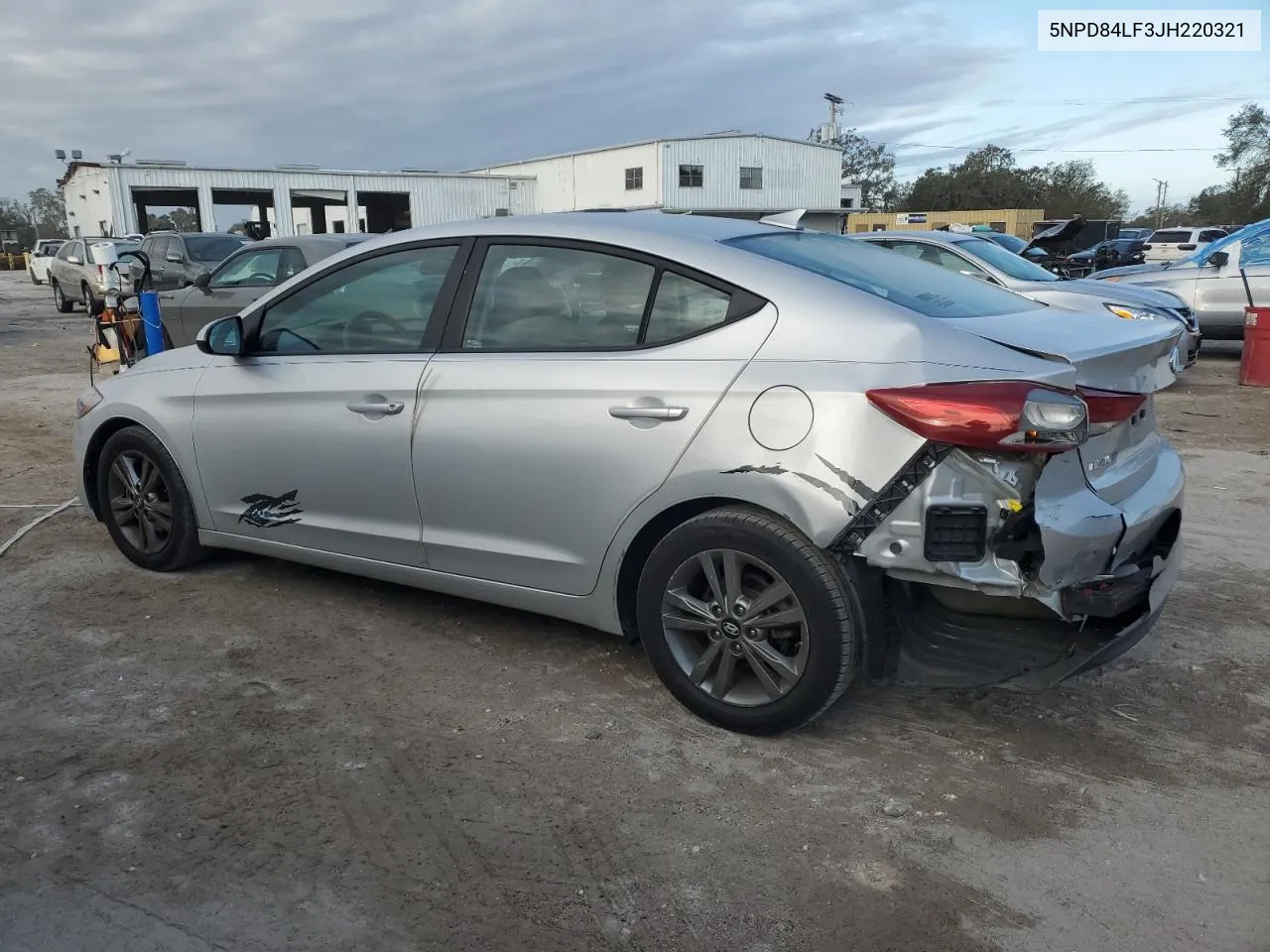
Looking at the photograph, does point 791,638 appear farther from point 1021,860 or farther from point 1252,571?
point 1252,571

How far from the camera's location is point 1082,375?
9.55ft

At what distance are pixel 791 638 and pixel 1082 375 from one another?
46.2 inches

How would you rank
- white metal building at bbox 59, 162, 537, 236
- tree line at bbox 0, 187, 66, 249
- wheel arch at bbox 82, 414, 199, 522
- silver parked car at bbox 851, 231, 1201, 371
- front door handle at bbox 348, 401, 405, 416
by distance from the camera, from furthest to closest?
tree line at bbox 0, 187, 66, 249, white metal building at bbox 59, 162, 537, 236, silver parked car at bbox 851, 231, 1201, 371, wheel arch at bbox 82, 414, 199, 522, front door handle at bbox 348, 401, 405, 416

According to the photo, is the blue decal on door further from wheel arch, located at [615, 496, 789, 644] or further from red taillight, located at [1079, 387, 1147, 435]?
red taillight, located at [1079, 387, 1147, 435]

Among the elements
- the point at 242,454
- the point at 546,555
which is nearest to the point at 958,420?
the point at 546,555

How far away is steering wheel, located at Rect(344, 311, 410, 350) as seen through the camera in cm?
402

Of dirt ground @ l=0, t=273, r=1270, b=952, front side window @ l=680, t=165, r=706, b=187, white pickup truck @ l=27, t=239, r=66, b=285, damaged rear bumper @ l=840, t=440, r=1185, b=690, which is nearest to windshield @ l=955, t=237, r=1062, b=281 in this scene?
dirt ground @ l=0, t=273, r=1270, b=952

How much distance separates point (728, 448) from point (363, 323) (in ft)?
5.95

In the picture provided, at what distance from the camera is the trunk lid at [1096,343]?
116 inches

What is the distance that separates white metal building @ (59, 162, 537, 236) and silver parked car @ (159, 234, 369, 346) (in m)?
25.2

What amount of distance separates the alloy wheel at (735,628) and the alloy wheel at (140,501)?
2.75 m

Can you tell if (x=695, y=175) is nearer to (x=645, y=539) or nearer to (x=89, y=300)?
(x=89, y=300)

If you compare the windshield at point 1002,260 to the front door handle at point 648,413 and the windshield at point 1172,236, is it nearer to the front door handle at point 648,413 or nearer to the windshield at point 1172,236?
the front door handle at point 648,413

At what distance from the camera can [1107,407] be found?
2.96 metres
